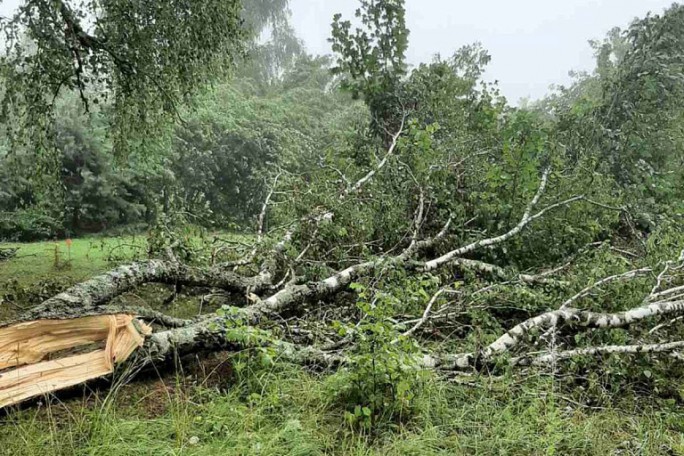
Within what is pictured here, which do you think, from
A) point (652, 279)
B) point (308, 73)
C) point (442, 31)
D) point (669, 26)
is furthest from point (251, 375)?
point (442, 31)

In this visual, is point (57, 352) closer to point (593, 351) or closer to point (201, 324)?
point (201, 324)

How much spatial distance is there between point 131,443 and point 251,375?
746mm

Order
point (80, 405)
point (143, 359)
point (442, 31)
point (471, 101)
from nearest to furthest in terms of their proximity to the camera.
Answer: point (80, 405) → point (143, 359) → point (471, 101) → point (442, 31)

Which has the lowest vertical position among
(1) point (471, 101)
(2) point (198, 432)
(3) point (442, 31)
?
(2) point (198, 432)

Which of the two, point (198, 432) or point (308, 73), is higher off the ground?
point (308, 73)

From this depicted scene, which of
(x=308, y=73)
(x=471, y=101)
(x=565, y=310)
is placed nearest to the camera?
(x=565, y=310)

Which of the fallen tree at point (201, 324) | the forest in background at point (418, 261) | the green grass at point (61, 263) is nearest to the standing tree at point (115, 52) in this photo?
the forest in background at point (418, 261)

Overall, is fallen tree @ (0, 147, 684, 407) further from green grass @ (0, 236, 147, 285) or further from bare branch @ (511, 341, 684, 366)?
green grass @ (0, 236, 147, 285)

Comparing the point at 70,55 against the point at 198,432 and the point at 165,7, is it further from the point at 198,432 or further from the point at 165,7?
the point at 198,432

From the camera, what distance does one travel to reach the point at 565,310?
3375mm

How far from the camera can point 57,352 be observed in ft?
8.46

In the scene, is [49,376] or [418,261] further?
[418,261]

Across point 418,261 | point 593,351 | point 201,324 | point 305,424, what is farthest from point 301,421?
point 418,261

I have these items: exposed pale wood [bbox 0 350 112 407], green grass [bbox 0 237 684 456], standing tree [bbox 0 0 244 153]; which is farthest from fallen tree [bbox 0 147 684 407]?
standing tree [bbox 0 0 244 153]
